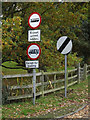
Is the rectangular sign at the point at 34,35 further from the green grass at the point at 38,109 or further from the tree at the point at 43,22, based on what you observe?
the green grass at the point at 38,109

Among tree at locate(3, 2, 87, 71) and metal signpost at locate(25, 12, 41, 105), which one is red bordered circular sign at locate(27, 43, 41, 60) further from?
tree at locate(3, 2, 87, 71)

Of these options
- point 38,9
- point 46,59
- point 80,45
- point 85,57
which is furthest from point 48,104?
point 85,57

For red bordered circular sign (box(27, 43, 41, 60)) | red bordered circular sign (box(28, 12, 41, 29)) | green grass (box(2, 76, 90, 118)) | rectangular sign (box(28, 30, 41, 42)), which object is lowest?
green grass (box(2, 76, 90, 118))

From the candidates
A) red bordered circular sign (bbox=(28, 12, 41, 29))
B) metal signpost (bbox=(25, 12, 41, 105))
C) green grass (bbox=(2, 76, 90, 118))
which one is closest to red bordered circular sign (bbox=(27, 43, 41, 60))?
metal signpost (bbox=(25, 12, 41, 105))

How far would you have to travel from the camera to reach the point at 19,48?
946 centimetres

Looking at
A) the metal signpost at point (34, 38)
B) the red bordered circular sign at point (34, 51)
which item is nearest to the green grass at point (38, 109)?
the metal signpost at point (34, 38)

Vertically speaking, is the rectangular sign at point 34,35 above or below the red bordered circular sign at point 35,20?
below

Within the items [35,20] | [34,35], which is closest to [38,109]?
[34,35]

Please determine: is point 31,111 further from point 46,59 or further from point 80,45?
point 80,45

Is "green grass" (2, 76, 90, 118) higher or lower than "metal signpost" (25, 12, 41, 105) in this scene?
lower

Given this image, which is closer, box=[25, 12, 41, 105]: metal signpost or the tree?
box=[25, 12, 41, 105]: metal signpost

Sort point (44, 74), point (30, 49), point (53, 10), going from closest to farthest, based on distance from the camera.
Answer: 1. point (30, 49)
2. point (44, 74)
3. point (53, 10)

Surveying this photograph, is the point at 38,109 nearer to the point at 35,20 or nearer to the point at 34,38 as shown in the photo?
the point at 34,38

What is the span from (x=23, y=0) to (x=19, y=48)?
8.11 feet
